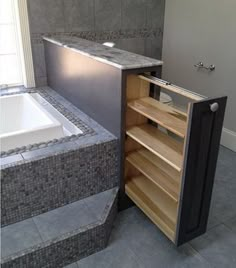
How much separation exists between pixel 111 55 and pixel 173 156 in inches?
32.6

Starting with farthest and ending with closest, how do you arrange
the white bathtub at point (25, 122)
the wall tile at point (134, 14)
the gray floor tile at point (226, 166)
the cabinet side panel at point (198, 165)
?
the wall tile at point (134, 14) → the gray floor tile at point (226, 166) → the white bathtub at point (25, 122) → the cabinet side panel at point (198, 165)

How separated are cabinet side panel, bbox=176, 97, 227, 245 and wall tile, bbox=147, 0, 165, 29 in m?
2.26

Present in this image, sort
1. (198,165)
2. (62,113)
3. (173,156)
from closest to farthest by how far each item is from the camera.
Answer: (198,165), (173,156), (62,113)

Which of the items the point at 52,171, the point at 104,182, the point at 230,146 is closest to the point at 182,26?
the point at 230,146

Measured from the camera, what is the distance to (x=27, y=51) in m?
2.75

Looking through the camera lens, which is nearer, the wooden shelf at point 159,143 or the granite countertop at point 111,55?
the wooden shelf at point 159,143

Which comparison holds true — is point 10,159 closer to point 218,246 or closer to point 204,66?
point 218,246

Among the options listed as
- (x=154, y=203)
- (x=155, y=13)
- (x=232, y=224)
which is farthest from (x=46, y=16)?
(x=232, y=224)

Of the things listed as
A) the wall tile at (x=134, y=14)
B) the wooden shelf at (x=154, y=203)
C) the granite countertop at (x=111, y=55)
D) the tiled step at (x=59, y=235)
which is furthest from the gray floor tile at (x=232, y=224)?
the wall tile at (x=134, y=14)

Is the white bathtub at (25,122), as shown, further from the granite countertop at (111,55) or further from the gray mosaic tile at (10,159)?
the granite countertop at (111,55)

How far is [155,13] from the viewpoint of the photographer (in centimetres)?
334

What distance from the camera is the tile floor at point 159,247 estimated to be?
1713 mm

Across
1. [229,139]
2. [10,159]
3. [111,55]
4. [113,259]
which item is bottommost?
[113,259]

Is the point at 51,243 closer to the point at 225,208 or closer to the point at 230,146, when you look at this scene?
the point at 225,208
